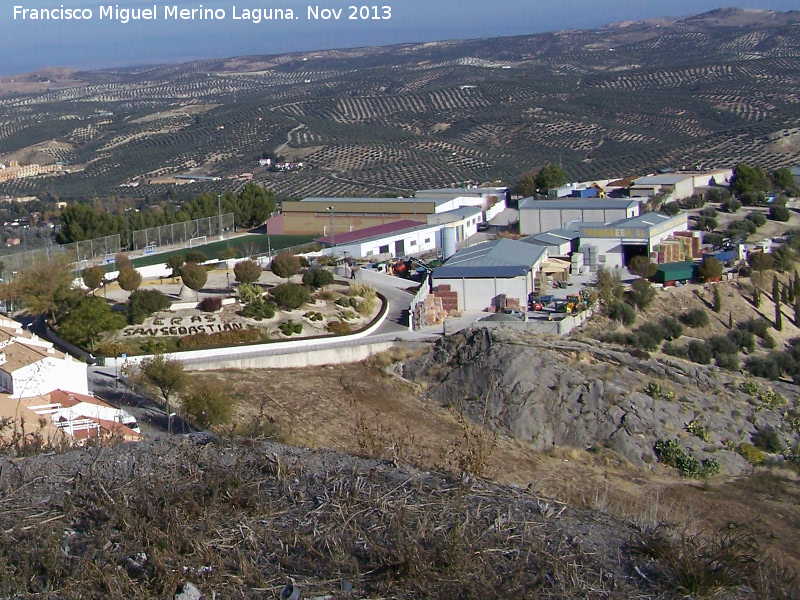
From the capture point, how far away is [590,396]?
1955cm

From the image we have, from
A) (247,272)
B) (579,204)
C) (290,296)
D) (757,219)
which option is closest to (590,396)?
(290,296)

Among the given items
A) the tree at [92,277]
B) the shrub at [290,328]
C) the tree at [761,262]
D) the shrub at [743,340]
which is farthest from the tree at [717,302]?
the tree at [92,277]

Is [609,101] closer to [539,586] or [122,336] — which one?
[122,336]

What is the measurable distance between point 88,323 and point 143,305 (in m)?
1.54

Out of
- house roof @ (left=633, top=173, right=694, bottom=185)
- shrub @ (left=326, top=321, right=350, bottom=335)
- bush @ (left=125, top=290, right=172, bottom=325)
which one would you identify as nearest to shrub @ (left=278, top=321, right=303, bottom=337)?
shrub @ (left=326, top=321, right=350, bottom=335)

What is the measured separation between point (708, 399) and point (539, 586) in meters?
16.5

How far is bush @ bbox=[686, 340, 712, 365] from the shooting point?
23.3m

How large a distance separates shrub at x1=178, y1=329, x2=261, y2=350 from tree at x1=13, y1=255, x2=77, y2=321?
128 inches

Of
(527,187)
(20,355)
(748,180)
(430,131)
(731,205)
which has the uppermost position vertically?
(430,131)

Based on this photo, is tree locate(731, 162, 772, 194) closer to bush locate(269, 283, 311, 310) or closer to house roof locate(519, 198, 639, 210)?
house roof locate(519, 198, 639, 210)

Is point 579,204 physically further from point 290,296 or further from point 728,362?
point 290,296

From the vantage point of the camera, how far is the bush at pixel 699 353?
23.3m

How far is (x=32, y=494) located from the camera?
5461mm

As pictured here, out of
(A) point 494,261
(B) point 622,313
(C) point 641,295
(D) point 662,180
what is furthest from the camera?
(D) point 662,180
